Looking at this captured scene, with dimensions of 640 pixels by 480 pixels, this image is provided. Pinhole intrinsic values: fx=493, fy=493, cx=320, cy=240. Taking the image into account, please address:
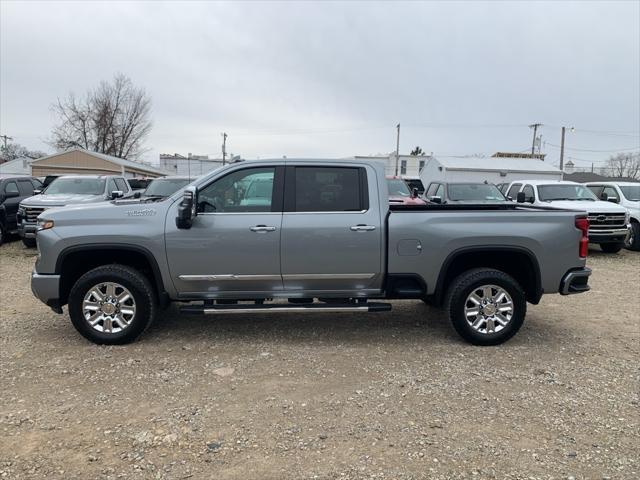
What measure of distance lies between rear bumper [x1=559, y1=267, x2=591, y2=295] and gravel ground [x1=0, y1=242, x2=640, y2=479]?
63cm

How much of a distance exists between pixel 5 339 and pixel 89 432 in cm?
248

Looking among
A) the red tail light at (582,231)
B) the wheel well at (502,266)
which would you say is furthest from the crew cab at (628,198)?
the wheel well at (502,266)

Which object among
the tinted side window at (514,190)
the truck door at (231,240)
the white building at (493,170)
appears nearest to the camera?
the truck door at (231,240)

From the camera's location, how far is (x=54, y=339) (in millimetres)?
5156

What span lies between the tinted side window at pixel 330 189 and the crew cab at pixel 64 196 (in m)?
7.25

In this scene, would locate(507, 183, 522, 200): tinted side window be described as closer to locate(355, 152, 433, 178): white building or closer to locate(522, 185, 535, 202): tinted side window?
locate(522, 185, 535, 202): tinted side window

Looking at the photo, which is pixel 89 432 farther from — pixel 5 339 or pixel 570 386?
pixel 570 386

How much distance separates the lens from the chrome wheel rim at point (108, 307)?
15.8 feet

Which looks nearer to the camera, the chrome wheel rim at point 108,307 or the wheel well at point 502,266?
the chrome wheel rim at point 108,307

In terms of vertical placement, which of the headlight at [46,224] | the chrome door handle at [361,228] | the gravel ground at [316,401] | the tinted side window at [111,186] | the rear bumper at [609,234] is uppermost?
the tinted side window at [111,186]

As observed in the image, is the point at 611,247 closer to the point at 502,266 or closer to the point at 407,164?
the point at 502,266

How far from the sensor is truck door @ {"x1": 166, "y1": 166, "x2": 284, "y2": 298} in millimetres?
4742

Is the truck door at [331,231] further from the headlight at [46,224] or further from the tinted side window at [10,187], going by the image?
the tinted side window at [10,187]

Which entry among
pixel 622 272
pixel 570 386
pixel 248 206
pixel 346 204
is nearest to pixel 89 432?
pixel 248 206
